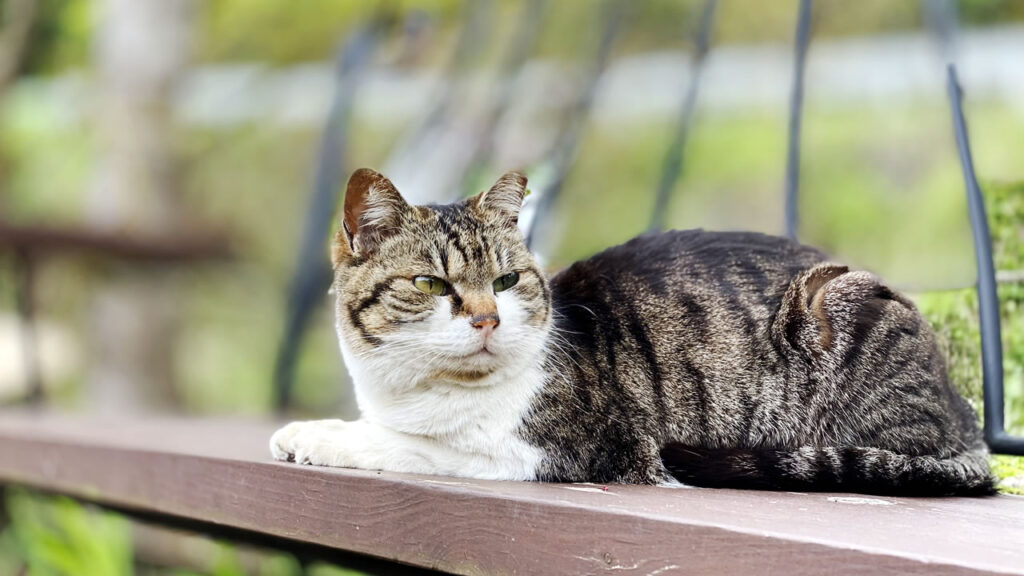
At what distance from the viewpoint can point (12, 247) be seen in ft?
10.1

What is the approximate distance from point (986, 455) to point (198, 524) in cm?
139

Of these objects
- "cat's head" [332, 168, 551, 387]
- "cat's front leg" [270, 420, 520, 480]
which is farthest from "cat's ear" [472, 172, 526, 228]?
"cat's front leg" [270, 420, 520, 480]

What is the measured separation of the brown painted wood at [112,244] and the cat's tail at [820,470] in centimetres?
249

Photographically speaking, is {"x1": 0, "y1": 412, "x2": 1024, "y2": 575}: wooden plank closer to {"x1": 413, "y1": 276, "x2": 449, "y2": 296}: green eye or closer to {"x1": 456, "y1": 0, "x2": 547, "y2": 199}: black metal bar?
{"x1": 413, "y1": 276, "x2": 449, "y2": 296}: green eye

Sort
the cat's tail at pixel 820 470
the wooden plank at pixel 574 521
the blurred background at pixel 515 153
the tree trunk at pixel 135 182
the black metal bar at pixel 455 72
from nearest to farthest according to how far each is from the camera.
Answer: the wooden plank at pixel 574 521
the cat's tail at pixel 820 470
the blurred background at pixel 515 153
the black metal bar at pixel 455 72
the tree trunk at pixel 135 182

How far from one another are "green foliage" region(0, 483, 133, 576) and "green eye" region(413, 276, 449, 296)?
47.8 inches

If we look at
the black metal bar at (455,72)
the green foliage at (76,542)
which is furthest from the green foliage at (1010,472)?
the black metal bar at (455,72)

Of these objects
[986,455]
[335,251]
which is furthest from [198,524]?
[986,455]

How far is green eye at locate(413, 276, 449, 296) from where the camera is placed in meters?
1.40

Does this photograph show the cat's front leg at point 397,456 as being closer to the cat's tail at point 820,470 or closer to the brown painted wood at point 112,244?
the cat's tail at point 820,470

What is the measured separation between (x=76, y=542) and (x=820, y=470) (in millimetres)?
1825

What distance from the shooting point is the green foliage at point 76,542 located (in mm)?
2252

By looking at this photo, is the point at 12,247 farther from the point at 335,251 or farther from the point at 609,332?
the point at 609,332

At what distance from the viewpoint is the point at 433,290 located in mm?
1408
